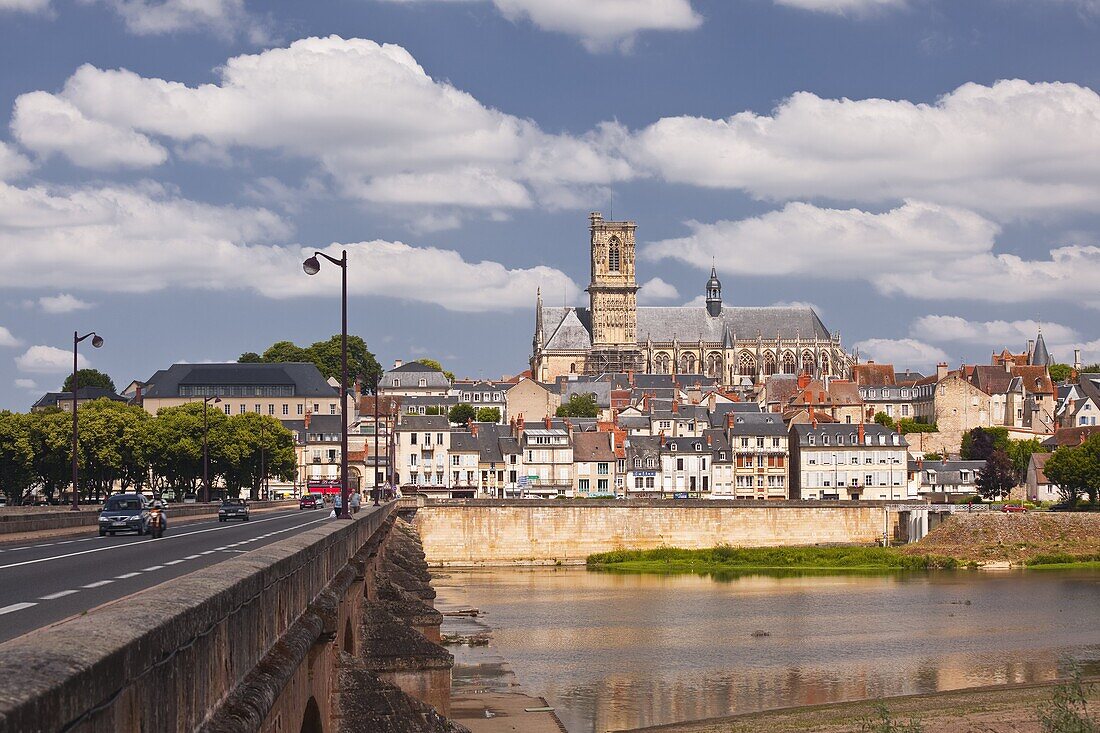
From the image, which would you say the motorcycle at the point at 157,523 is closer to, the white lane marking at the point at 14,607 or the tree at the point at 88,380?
the white lane marking at the point at 14,607

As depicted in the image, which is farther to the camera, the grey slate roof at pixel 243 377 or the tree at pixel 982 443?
the grey slate roof at pixel 243 377

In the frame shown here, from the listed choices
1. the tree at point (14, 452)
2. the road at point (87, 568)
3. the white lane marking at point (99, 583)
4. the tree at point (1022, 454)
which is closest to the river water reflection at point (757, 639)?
the road at point (87, 568)

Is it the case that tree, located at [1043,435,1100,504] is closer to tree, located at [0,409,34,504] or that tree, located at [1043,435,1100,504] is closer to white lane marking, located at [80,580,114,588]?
tree, located at [0,409,34,504]

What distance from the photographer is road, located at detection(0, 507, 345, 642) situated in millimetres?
13705

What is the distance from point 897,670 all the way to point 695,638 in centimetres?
1087

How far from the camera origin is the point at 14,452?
92.6 m

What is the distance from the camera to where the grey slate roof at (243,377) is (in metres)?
171

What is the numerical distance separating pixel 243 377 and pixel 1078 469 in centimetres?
10201

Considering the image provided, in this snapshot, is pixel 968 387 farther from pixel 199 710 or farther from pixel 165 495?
pixel 199 710

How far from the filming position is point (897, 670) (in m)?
46.6

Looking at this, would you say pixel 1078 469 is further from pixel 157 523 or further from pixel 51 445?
pixel 157 523

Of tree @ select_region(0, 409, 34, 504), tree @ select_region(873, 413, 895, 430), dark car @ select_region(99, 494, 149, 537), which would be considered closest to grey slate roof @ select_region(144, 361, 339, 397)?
tree @ select_region(873, 413, 895, 430)

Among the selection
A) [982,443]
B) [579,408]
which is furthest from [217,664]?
[579,408]

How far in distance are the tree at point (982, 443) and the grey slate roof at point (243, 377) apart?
253 feet
